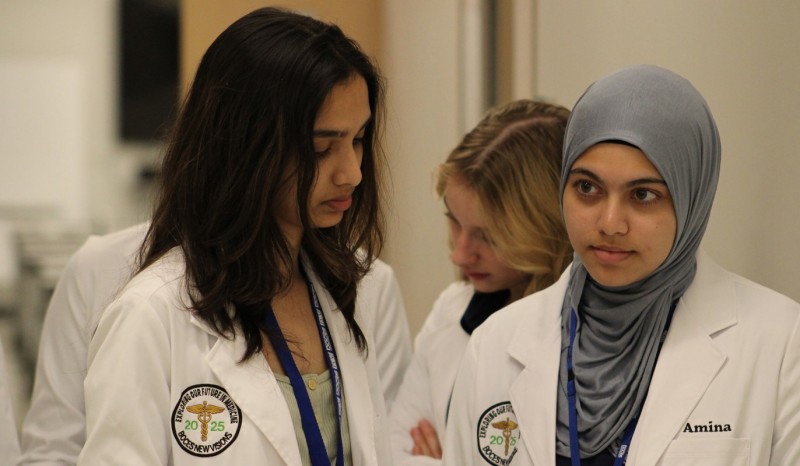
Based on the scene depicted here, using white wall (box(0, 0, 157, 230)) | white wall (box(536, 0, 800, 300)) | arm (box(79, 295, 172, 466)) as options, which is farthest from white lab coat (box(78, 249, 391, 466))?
white wall (box(0, 0, 157, 230))

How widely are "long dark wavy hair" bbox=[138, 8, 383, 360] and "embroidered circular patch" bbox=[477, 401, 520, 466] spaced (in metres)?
0.56

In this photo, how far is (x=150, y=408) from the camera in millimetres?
1782

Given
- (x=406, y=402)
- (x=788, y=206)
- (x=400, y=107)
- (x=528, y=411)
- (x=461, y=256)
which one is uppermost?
(x=400, y=107)

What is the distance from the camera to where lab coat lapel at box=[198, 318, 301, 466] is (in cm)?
186

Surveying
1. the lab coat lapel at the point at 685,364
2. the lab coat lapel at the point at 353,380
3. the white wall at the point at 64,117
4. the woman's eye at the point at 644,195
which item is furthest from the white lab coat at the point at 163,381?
the white wall at the point at 64,117

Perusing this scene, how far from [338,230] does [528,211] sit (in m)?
0.63

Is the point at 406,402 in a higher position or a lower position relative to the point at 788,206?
lower

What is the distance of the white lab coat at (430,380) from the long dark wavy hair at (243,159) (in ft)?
2.96

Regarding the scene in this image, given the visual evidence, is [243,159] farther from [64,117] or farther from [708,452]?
[64,117]

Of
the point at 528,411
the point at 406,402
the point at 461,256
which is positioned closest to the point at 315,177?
the point at 528,411

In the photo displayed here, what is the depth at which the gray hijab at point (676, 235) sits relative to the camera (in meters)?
1.93

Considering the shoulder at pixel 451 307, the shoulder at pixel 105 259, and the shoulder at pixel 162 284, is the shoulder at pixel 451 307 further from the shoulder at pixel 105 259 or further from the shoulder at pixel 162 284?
the shoulder at pixel 162 284

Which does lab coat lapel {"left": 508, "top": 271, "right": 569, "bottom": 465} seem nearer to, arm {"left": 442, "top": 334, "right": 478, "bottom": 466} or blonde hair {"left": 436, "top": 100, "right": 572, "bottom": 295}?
arm {"left": 442, "top": 334, "right": 478, "bottom": 466}

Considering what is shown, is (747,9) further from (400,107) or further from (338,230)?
(400,107)
